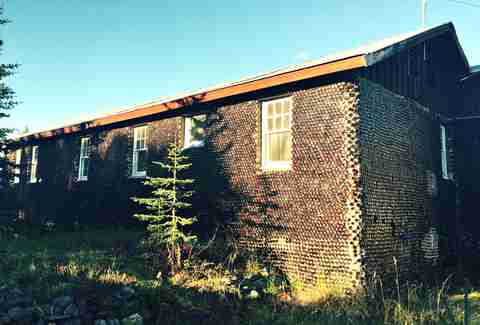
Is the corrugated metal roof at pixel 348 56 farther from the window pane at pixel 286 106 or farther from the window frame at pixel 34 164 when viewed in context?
the window frame at pixel 34 164

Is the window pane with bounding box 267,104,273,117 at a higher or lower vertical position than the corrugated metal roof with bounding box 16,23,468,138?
lower

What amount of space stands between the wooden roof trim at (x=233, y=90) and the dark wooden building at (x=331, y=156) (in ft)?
0.10

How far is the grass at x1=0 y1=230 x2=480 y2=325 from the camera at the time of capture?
23.4 ft

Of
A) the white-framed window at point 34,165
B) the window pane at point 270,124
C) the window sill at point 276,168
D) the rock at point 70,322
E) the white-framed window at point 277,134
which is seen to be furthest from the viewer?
the white-framed window at point 34,165

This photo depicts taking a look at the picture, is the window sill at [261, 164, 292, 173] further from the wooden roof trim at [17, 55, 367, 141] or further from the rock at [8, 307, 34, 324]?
the rock at [8, 307, 34, 324]

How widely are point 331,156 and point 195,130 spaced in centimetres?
507

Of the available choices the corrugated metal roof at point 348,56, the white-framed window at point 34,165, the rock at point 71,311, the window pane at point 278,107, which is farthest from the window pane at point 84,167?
the rock at point 71,311

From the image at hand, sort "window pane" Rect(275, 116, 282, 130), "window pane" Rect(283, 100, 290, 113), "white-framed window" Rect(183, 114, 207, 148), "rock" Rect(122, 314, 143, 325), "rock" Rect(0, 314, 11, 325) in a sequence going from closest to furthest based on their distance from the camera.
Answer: "rock" Rect(0, 314, 11, 325)
"rock" Rect(122, 314, 143, 325)
"window pane" Rect(283, 100, 290, 113)
"window pane" Rect(275, 116, 282, 130)
"white-framed window" Rect(183, 114, 207, 148)

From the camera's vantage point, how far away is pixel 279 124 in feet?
35.4

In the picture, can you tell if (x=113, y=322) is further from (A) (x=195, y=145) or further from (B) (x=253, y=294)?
(A) (x=195, y=145)

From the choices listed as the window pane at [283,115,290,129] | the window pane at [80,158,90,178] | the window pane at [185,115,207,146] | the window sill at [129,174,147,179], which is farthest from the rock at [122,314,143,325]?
the window pane at [80,158,90,178]

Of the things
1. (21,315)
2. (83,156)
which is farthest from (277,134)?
(83,156)

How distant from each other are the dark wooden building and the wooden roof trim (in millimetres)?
32

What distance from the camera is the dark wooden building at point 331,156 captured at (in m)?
9.27
